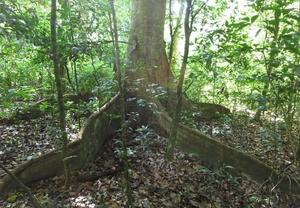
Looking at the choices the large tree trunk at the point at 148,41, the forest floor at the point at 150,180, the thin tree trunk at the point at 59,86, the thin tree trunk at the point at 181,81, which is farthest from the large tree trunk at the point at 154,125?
the thin tree trunk at the point at 181,81

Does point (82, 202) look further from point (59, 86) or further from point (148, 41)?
point (148, 41)

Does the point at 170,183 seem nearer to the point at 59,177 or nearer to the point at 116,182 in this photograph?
the point at 116,182

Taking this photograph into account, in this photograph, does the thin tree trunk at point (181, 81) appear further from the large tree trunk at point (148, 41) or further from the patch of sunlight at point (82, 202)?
the large tree trunk at point (148, 41)

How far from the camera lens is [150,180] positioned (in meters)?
4.71

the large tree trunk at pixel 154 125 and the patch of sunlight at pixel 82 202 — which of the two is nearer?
the patch of sunlight at pixel 82 202

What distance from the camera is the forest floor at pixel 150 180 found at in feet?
13.7

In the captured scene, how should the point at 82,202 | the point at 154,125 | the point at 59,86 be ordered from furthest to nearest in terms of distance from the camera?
the point at 154,125 < the point at 82,202 < the point at 59,86

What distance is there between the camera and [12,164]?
4871 mm

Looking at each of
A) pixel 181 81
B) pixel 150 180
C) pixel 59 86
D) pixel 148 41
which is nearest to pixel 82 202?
pixel 150 180

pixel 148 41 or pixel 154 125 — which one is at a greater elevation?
pixel 148 41

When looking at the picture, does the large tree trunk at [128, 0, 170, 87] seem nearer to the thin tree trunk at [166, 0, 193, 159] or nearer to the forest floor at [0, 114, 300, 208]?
the forest floor at [0, 114, 300, 208]

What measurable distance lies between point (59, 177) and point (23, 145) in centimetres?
136

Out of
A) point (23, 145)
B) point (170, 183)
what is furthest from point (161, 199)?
point (23, 145)

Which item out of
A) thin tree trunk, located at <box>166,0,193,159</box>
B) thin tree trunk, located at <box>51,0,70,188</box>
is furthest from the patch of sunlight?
thin tree trunk, located at <box>166,0,193,159</box>
